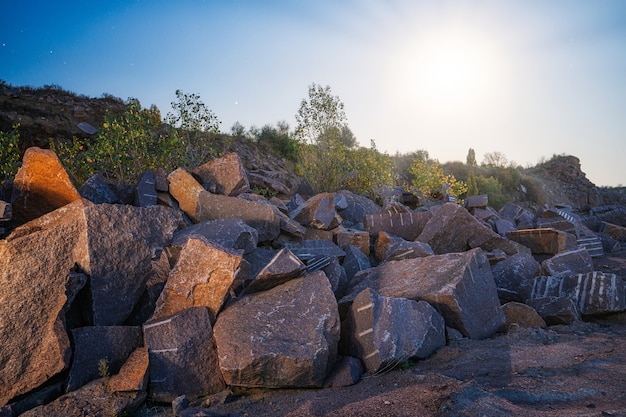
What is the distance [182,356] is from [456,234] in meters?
4.70

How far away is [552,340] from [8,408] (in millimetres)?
4467

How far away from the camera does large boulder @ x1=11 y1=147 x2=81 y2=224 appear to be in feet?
14.8

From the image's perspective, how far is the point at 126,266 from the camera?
4152mm

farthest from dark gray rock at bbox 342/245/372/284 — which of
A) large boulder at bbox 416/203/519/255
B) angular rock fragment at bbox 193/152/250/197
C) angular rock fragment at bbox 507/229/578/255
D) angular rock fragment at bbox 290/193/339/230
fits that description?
angular rock fragment at bbox 507/229/578/255

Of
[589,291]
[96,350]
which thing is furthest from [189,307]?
[589,291]

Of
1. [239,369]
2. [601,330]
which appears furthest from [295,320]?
[601,330]

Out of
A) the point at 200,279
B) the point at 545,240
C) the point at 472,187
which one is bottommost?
the point at 200,279

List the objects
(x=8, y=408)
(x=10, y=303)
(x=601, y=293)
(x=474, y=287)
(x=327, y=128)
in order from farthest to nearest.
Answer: (x=327, y=128) → (x=601, y=293) → (x=474, y=287) → (x=10, y=303) → (x=8, y=408)

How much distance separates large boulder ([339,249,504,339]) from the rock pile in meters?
0.02

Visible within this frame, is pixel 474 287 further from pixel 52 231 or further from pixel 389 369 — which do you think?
pixel 52 231

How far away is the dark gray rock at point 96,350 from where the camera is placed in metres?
3.56

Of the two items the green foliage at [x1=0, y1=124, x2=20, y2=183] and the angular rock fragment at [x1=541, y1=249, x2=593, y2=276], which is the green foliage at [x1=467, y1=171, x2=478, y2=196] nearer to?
the angular rock fragment at [x1=541, y1=249, x2=593, y2=276]

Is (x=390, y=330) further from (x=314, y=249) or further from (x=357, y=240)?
(x=357, y=240)

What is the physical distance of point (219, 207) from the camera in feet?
18.4
